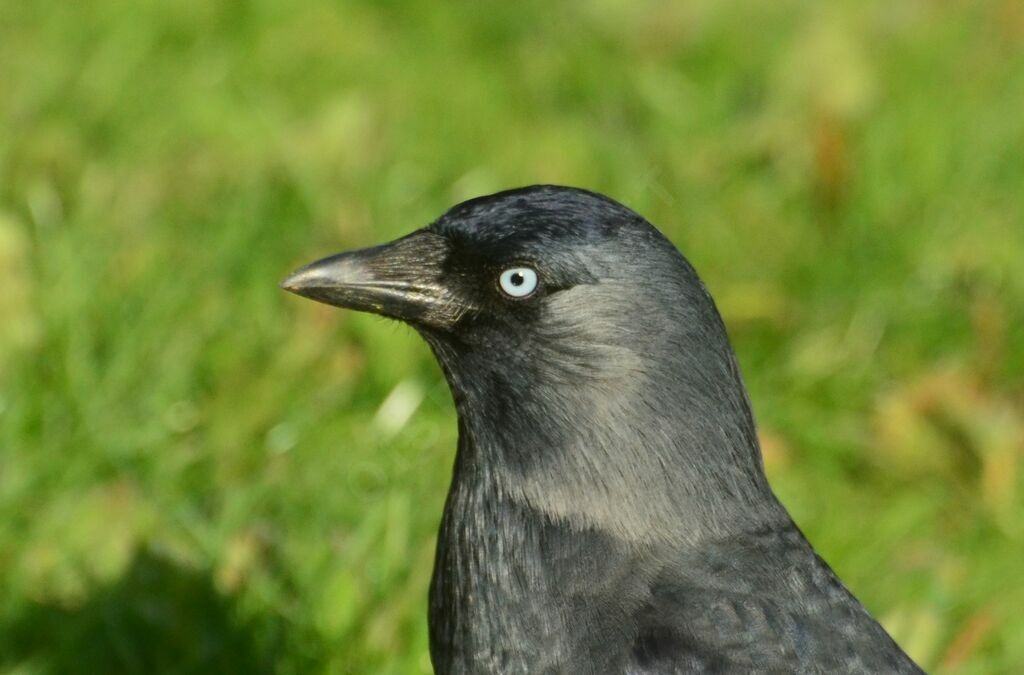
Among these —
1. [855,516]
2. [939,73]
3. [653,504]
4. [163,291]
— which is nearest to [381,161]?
[163,291]

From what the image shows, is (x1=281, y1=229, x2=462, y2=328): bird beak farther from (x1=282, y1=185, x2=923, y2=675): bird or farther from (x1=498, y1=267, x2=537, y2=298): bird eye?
(x1=498, y1=267, x2=537, y2=298): bird eye

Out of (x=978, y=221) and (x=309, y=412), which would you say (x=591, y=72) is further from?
(x=309, y=412)

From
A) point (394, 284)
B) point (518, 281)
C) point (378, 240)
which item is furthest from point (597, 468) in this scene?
point (378, 240)

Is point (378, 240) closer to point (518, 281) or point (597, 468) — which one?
point (518, 281)

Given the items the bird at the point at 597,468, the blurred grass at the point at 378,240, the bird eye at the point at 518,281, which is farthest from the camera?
the blurred grass at the point at 378,240

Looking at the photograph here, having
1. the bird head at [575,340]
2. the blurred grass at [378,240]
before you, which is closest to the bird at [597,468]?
the bird head at [575,340]

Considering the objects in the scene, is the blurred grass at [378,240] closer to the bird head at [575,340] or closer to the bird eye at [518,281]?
the bird head at [575,340]
